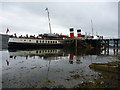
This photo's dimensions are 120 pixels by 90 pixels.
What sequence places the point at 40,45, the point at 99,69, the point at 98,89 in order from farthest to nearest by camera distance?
1. the point at 40,45
2. the point at 99,69
3. the point at 98,89

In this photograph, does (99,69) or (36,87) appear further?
(99,69)

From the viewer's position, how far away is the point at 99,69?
47.9ft

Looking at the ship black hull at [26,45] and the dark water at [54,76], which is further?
the ship black hull at [26,45]

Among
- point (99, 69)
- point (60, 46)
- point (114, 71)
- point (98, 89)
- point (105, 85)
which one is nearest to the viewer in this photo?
point (98, 89)

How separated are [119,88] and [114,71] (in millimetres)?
4440

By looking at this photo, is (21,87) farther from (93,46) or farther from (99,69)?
(93,46)

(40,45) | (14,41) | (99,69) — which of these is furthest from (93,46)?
(99,69)

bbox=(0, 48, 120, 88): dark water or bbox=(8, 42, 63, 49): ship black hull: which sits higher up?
bbox=(8, 42, 63, 49): ship black hull

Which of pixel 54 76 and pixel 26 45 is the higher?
pixel 26 45

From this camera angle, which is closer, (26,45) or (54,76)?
(54,76)

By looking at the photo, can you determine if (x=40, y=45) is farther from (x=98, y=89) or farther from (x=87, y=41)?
(x=98, y=89)

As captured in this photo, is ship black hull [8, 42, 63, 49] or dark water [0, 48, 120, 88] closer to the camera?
dark water [0, 48, 120, 88]

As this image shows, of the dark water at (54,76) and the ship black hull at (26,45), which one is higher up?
the ship black hull at (26,45)

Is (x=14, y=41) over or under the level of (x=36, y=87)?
over
